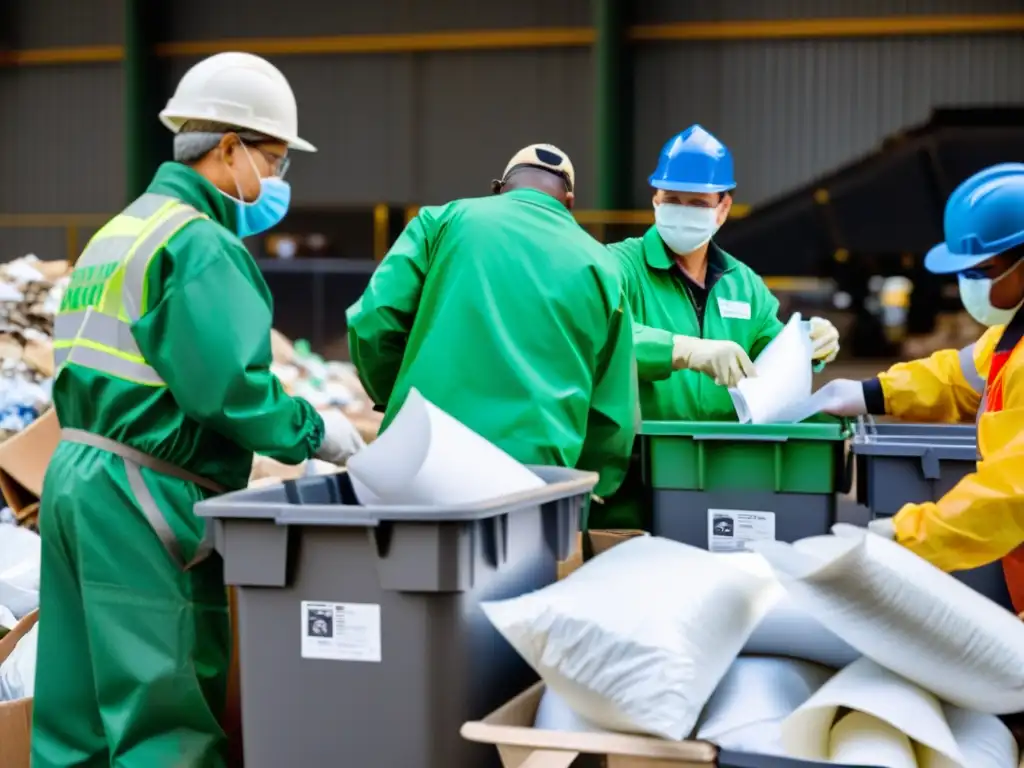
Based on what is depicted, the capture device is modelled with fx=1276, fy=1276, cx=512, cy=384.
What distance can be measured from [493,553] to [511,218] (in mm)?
966

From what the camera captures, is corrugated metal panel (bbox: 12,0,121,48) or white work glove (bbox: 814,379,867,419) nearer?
white work glove (bbox: 814,379,867,419)

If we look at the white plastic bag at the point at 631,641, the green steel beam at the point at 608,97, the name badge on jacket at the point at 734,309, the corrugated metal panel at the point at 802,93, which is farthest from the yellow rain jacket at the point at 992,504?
the corrugated metal panel at the point at 802,93

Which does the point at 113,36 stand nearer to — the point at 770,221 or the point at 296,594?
the point at 770,221

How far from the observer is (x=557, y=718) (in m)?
2.32

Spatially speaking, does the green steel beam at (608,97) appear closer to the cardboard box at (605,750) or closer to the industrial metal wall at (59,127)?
the industrial metal wall at (59,127)

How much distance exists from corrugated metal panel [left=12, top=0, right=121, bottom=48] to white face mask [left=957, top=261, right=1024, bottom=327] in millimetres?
11868

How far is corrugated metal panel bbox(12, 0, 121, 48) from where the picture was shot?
13.3 meters

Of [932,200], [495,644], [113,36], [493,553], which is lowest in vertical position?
[495,644]

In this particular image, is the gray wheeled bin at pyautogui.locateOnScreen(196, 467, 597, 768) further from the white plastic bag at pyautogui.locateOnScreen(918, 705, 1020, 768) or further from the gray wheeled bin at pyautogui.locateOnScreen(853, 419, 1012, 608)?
the gray wheeled bin at pyautogui.locateOnScreen(853, 419, 1012, 608)

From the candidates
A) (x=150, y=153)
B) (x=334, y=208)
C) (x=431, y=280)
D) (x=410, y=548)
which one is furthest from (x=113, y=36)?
(x=410, y=548)

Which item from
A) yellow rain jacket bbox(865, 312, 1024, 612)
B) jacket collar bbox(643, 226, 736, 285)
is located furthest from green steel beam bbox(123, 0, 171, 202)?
yellow rain jacket bbox(865, 312, 1024, 612)

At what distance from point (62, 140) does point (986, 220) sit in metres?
12.6

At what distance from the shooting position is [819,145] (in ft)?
38.9

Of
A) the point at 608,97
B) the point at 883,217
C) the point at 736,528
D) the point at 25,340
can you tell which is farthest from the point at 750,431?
the point at 608,97
